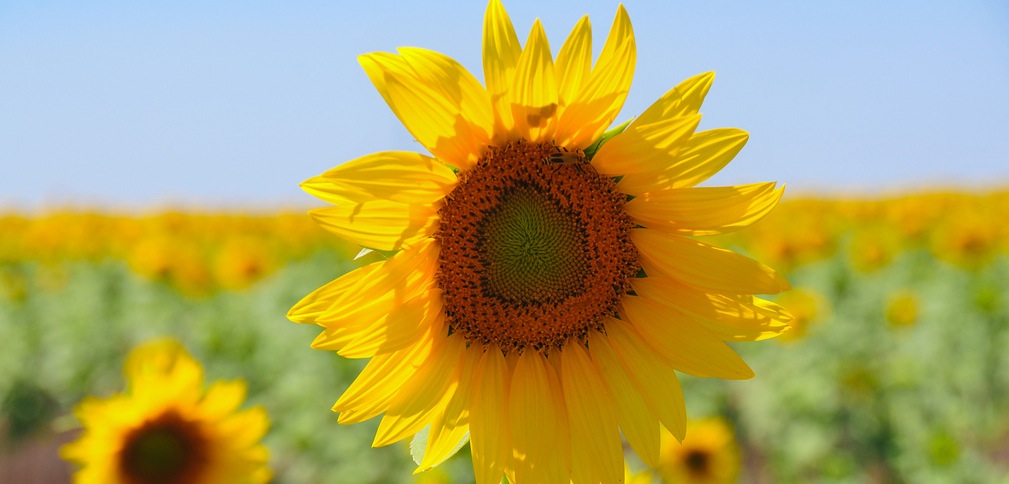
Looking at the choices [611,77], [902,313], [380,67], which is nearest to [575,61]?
[611,77]

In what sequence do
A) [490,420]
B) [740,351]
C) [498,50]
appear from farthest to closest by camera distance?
1. [740,351]
2. [490,420]
3. [498,50]

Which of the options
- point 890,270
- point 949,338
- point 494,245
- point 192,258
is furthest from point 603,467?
point 890,270

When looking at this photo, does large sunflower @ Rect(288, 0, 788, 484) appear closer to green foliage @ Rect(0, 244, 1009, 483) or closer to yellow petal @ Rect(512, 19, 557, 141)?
yellow petal @ Rect(512, 19, 557, 141)

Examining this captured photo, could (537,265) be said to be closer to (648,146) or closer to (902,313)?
(648,146)

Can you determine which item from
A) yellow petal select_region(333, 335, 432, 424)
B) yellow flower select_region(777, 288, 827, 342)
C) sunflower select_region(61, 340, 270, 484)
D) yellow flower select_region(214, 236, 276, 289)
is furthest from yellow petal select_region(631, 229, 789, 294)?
yellow flower select_region(214, 236, 276, 289)

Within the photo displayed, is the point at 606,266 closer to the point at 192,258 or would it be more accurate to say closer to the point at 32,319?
the point at 192,258
